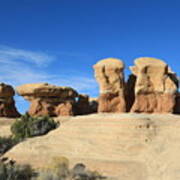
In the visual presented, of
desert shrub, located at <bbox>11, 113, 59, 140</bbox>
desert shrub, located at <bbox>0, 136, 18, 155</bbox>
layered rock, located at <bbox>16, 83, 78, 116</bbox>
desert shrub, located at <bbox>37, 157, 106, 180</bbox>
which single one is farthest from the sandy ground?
layered rock, located at <bbox>16, 83, 78, 116</bbox>

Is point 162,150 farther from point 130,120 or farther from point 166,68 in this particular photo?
point 166,68

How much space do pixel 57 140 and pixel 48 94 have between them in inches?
899

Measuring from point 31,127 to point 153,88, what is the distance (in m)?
11.1

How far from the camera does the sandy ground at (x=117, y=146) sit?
→ 21312mm

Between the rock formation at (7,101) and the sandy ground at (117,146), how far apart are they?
2347 cm

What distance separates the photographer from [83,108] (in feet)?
173

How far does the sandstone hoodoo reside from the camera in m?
34.3

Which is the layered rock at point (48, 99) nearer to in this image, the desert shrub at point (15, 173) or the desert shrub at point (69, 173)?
the desert shrub at point (69, 173)

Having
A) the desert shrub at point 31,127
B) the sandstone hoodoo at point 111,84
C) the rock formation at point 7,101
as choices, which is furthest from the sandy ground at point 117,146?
the rock formation at point 7,101

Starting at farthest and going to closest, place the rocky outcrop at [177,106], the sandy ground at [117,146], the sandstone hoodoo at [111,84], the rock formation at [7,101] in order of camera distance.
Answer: the rock formation at [7,101] → the sandstone hoodoo at [111,84] → the rocky outcrop at [177,106] → the sandy ground at [117,146]

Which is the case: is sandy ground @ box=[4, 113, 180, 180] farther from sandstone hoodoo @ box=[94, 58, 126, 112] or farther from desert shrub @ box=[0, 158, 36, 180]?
sandstone hoodoo @ box=[94, 58, 126, 112]

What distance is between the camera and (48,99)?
49.8 metres

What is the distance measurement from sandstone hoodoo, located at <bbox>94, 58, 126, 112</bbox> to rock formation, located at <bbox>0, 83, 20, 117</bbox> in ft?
65.1

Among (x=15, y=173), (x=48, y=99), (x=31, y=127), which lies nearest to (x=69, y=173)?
(x=15, y=173)
